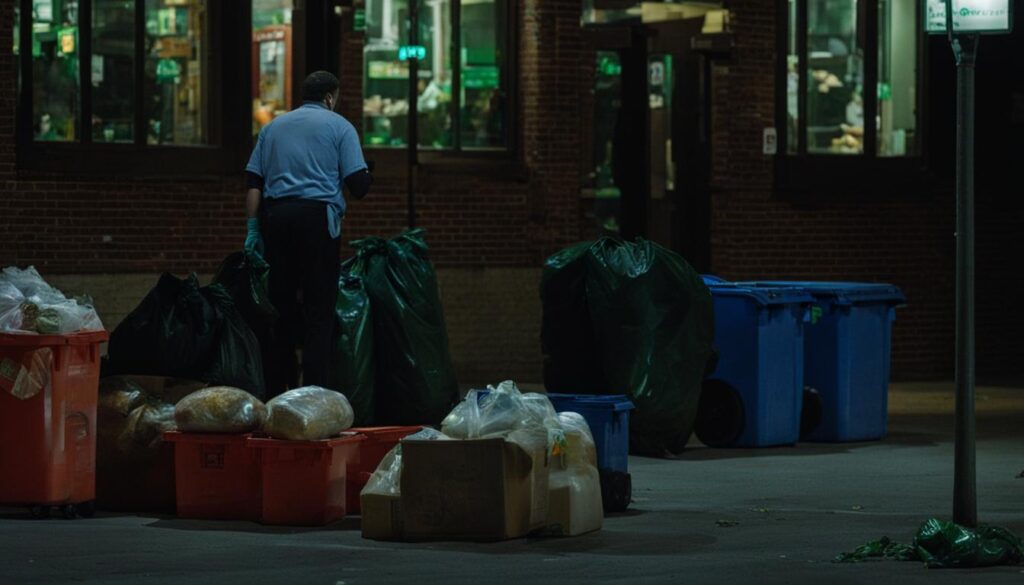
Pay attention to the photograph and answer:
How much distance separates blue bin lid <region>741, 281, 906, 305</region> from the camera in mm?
13750

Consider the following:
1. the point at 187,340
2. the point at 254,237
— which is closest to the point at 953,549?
the point at 187,340

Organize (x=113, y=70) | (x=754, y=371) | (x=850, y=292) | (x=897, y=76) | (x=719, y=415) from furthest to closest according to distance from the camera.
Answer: (x=897, y=76) → (x=113, y=70) → (x=850, y=292) → (x=719, y=415) → (x=754, y=371)

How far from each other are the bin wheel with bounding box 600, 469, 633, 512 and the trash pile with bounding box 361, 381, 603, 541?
36.0 inches

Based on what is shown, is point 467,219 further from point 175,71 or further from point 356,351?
point 356,351

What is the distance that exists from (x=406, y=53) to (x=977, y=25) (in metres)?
8.53

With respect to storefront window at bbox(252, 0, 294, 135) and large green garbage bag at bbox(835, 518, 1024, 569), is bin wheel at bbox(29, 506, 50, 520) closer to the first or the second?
large green garbage bag at bbox(835, 518, 1024, 569)

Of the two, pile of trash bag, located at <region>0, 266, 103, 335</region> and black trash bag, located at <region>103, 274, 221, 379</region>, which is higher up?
pile of trash bag, located at <region>0, 266, 103, 335</region>

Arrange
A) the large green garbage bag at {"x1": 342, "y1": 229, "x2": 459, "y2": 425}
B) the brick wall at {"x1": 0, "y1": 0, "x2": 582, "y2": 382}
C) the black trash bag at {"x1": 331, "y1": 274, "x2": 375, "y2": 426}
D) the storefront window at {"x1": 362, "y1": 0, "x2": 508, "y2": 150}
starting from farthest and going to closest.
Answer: the storefront window at {"x1": 362, "y1": 0, "x2": 508, "y2": 150}, the brick wall at {"x1": 0, "y1": 0, "x2": 582, "y2": 382}, the large green garbage bag at {"x1": 342, "y1": 229, "x2": 459, "y2": 425}, the black trash bag at {"x1": 331, "y1": 274, "x2": 375, "y2": 426}

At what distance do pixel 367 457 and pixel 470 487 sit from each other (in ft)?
3.54

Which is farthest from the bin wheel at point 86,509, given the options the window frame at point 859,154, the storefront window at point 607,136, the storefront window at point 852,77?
the storefront window at point 852,77

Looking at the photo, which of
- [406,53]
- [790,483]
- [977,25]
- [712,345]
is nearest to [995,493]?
[790,483]

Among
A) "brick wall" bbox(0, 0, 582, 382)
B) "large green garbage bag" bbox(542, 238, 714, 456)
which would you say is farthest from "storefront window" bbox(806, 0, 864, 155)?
"large green garbage bag" bbox(542, 238, 714, 456)

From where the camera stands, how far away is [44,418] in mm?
9180

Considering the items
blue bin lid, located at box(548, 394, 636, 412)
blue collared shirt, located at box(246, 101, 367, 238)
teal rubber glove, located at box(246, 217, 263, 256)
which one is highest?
blue collared shirt, located at box(246, 101, 367, 238)
